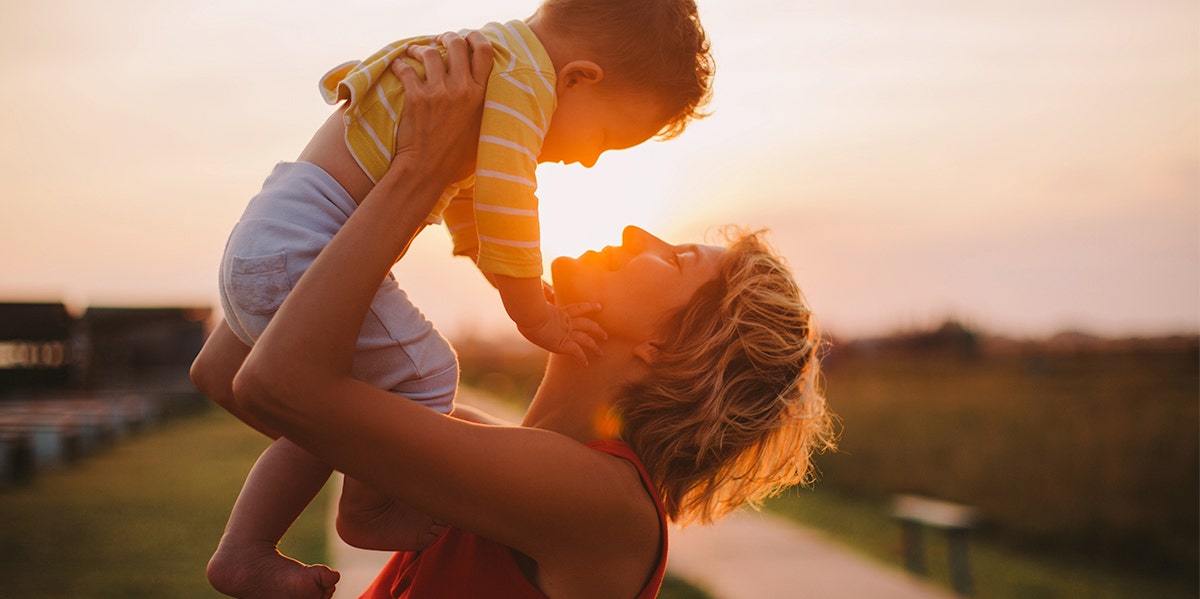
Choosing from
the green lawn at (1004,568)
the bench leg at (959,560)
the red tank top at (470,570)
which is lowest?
the green lawn at (1004,568)

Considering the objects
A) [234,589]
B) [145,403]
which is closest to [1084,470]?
[234,589]

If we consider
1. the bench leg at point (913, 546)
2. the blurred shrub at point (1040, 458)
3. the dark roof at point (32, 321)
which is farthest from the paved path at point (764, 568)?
the dark roof at point (32, 321)

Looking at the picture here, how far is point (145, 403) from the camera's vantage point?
80.0 feet

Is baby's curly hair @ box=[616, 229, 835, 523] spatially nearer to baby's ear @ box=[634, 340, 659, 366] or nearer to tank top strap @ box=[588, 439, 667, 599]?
baby's ear @ box=[634, 340, 659, 366]

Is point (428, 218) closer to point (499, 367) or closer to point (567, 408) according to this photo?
point (567, 408)


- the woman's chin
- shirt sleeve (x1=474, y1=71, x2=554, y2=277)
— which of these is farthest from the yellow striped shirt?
the woman's chin

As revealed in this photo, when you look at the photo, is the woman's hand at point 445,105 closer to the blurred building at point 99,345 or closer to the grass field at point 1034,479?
the grass field at point 1034,479

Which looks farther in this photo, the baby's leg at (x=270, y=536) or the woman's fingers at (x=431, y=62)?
the baby's leg at (x=270, y=536)

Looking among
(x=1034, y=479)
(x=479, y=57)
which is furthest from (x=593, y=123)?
(x=1034, y=479)

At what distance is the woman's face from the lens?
2.21 m

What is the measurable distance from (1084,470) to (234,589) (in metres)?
16.9

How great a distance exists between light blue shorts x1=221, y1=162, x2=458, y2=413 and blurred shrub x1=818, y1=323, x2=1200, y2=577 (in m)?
7.68

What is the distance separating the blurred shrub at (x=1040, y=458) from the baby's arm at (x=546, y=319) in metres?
7.30

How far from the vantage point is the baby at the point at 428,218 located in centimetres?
173
